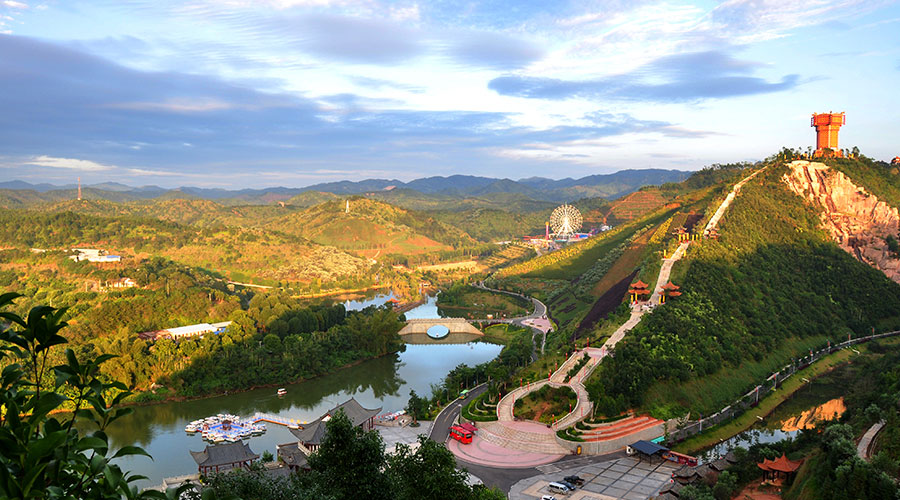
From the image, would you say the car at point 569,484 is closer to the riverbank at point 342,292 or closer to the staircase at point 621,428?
the staircase at point 621,428

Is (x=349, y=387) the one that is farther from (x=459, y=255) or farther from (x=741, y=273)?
(x=459, y=255)

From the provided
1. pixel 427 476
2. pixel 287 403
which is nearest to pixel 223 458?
pixel 287 403

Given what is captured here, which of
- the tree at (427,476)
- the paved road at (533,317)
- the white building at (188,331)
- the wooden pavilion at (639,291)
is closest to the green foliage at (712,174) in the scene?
the paved road at (533,317)

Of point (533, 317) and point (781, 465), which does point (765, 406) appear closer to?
point (781, 465)

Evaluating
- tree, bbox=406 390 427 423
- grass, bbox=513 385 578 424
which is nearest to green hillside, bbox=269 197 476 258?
tree, bbox=406 390 427 423

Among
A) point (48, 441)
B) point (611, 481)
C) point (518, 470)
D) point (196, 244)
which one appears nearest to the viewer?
point (48, 441)

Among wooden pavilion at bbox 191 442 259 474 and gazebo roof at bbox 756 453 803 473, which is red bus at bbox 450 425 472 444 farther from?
gazebo roof at bbox 756 453 803 473
